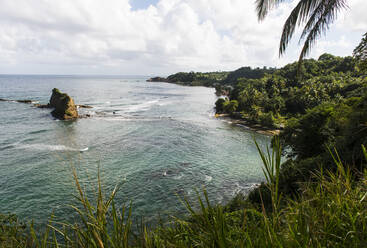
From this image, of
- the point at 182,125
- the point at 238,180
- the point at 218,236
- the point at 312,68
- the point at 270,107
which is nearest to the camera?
the point at 218,236

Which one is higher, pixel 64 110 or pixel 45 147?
pixel 64 110

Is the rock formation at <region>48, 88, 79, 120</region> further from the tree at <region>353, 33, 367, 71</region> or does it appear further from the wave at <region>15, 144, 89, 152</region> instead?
the tree at <region>353, 33, 367, 71</region>

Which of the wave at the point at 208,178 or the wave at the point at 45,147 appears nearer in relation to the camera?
the wave at the point at 208,178

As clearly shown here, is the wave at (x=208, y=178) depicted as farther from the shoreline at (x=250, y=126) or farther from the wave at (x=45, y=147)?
the shoreline at (x=250, y=126)

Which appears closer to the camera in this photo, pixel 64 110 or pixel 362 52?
pixel 362 52

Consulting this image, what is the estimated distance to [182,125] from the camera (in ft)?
155

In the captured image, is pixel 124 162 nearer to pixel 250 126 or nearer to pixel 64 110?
pixel 250 126

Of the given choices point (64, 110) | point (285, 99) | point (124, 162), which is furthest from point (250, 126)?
point (64, 110)

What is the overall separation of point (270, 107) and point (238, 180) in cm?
3813

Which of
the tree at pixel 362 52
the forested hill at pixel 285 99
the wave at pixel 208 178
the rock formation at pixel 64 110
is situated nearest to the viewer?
the tree at pixel 362 52

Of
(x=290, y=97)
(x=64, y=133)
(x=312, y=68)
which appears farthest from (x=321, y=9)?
(x=312, y=68)

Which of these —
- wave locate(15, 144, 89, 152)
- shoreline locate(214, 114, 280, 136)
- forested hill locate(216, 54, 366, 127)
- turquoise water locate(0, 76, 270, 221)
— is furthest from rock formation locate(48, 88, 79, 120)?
forested hill locate(216, 54, 366, 127)

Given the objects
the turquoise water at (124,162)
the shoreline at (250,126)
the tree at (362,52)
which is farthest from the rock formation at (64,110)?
the tree at (362,52)

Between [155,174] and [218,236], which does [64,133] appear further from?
[218,236]
